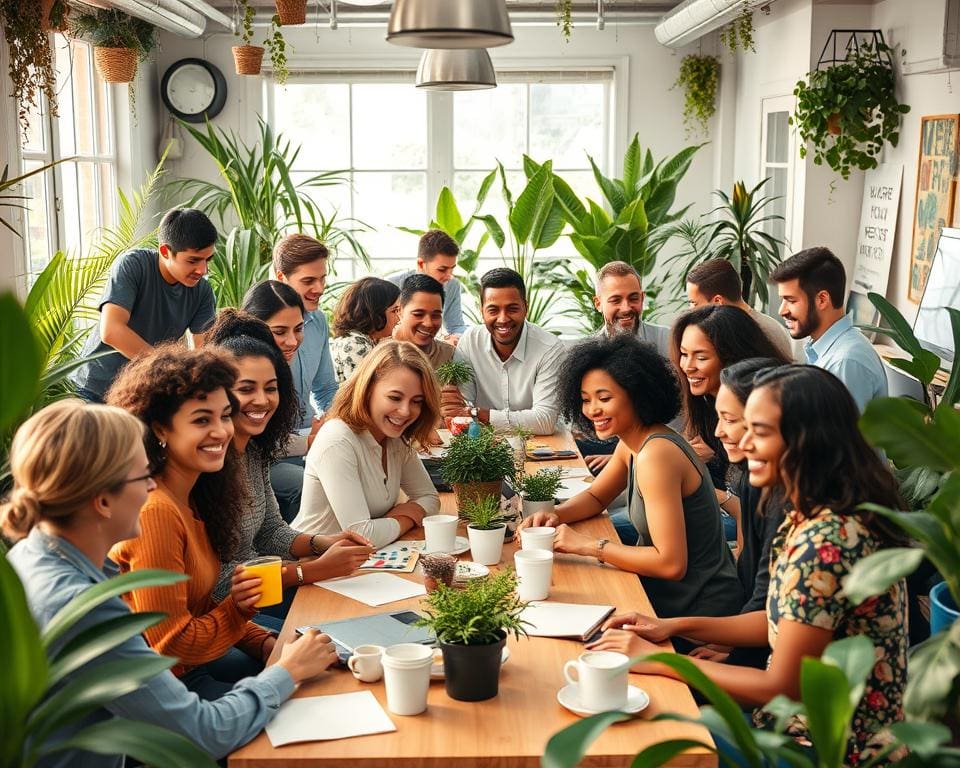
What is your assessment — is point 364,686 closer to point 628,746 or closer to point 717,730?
point 628,746

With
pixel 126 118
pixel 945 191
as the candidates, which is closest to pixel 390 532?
pixel 945 191

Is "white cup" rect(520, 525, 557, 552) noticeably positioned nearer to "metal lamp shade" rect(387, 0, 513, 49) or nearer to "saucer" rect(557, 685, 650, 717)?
"saucer" rect(557, 685, 650, 717)

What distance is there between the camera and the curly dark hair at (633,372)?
2766 mm

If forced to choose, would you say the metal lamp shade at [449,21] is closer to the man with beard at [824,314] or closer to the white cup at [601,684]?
the white cup at [601,684]

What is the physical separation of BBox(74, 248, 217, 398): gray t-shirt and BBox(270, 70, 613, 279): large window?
339 centimetres

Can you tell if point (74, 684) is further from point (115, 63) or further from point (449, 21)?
point (115, 63)

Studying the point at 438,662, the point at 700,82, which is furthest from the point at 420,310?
the point at 700,82

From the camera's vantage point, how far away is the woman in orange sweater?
7.18 feet

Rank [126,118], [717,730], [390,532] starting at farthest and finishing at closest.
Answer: [126,118], [390,532], [717,730]

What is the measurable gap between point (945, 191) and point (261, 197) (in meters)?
3.65

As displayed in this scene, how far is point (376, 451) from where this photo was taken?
9.78 feet

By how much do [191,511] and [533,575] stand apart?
0.76 m

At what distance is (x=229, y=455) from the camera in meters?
2.52

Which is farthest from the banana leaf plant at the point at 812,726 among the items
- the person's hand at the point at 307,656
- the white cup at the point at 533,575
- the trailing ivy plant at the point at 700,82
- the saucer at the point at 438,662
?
the trailing ivy plant at the point at 700,82
